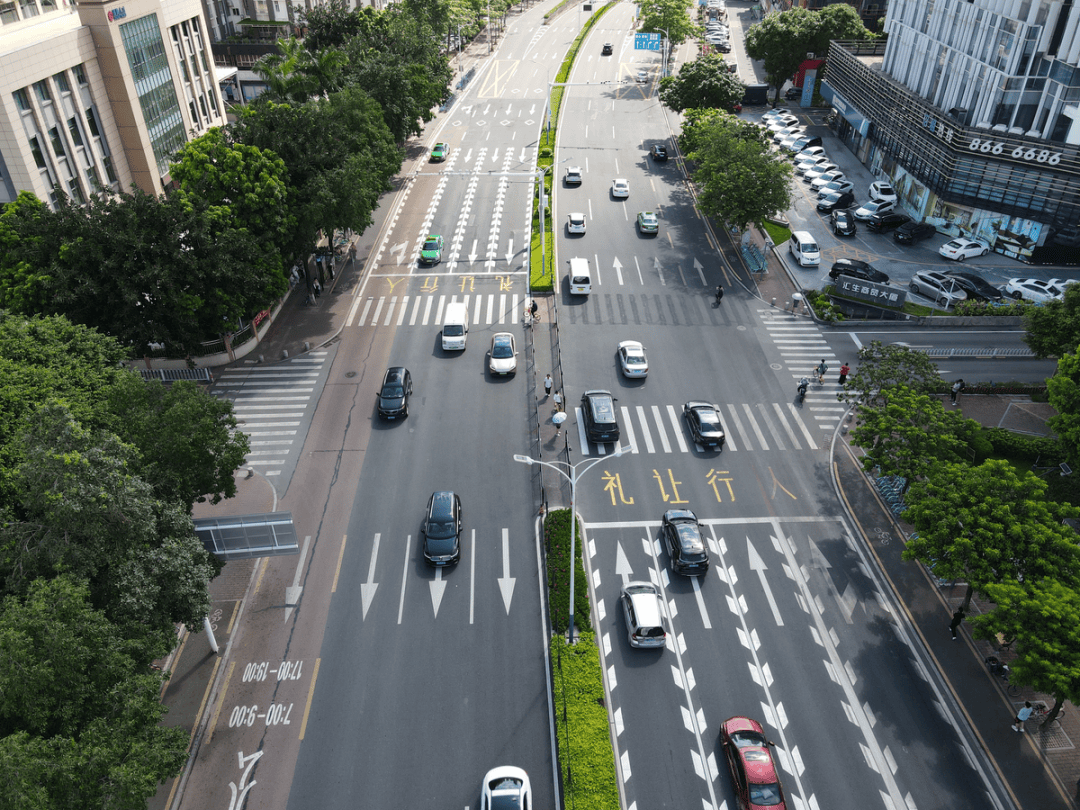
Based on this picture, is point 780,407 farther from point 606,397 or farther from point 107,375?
point 107,375

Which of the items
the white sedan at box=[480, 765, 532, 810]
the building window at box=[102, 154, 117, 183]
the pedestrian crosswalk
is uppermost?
the building window at box=[102, 154, 117, 183]

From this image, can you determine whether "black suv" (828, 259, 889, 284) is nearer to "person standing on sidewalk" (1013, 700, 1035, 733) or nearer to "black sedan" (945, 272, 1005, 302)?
"black sedan" (945, 272, 1005, 302)

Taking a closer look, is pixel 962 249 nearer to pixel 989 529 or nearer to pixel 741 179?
pixel 741 179

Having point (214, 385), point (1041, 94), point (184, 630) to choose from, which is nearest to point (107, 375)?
point (184, 630)

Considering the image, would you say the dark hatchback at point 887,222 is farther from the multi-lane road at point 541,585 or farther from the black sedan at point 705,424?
the black sedan at point 705,424

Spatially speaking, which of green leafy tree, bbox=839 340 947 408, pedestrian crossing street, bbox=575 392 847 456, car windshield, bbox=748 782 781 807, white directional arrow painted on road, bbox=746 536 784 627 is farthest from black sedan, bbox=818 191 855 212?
car windshield, bbox=748 782 781 807

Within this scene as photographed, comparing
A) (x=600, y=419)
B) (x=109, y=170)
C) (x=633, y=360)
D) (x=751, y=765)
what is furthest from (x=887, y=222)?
(x=109, y=170)
